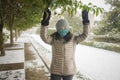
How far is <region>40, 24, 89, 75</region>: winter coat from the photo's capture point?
284cm

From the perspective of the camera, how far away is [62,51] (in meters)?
2.84

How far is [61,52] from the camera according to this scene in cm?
285

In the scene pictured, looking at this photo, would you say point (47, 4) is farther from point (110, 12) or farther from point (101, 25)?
point (101, 25)

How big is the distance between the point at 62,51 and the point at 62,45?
0.36ft

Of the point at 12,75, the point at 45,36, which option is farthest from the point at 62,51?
the point at 12,75

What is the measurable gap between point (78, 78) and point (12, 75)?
2706 mm

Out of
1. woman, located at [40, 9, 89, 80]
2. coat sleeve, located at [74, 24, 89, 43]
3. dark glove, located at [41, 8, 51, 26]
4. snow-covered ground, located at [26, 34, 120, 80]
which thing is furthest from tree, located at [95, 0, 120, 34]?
dark glove, located at [41, 8, 51, 26]

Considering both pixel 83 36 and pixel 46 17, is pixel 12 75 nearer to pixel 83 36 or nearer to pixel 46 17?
pixel 46 17

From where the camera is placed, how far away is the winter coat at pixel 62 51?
2840 mm

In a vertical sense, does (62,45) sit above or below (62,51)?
above

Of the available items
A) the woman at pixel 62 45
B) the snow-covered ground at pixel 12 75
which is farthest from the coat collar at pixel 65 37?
the snow-covered ground at pixel 12 75

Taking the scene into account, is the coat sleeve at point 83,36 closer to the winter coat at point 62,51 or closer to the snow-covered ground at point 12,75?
the winter coat at point 62,51

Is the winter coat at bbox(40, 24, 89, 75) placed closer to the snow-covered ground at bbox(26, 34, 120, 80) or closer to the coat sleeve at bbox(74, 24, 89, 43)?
the coat sleeve at bbox(74, 24, 89, 43)

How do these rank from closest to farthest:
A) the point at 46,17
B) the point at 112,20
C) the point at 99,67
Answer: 1. the point at 46,17
2. the point at 99,67
3. the point at 112,20
